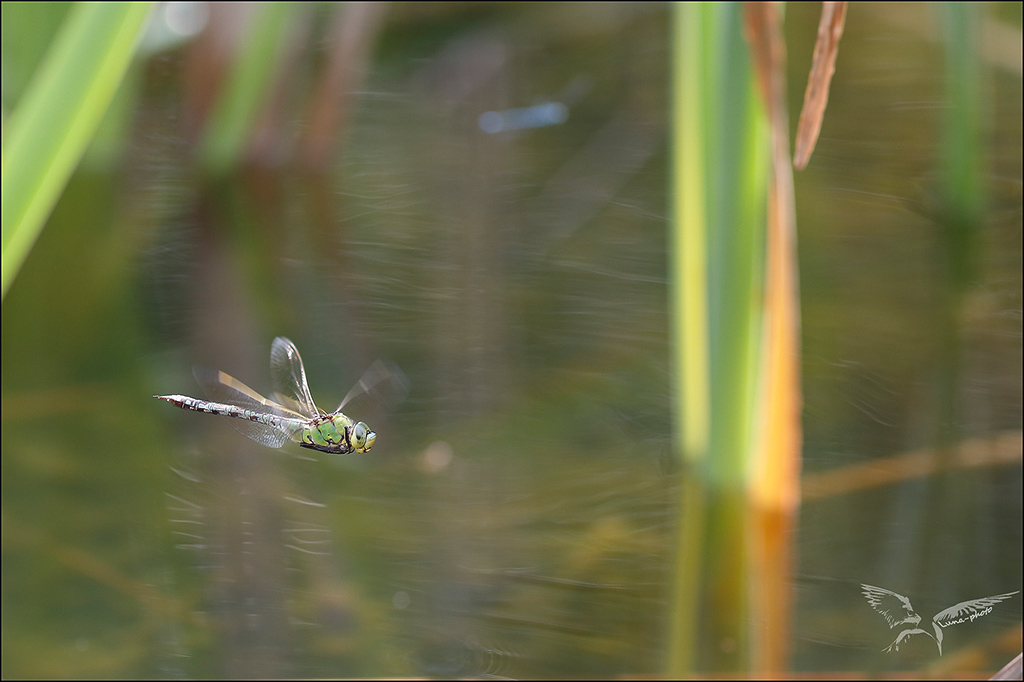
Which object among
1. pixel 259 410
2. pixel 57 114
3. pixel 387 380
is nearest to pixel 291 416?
pixel 259 410

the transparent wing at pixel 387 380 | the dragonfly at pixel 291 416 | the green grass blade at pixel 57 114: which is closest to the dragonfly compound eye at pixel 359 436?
the dragonfly at pixel 291 416

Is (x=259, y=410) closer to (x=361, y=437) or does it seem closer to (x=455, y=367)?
(x=361, y=437)

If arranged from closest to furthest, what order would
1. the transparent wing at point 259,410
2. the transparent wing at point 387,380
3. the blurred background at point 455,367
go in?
1. the transparent wing at point 259,410
2. the blurred background at point 455,367
3. the transparent wing at point 387,380

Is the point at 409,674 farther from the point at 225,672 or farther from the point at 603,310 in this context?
the point at 603,310

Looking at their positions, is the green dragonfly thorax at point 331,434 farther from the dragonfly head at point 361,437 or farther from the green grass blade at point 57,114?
the green grass blade at point 57,114

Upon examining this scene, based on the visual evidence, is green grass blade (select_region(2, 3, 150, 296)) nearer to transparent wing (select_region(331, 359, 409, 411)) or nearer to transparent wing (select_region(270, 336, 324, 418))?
transparent wing (select_region(270, 336, 324, 418))

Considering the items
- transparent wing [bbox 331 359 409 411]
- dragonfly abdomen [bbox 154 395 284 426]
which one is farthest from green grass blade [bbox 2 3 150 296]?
transparent wing [bbox 331 359 409 411]

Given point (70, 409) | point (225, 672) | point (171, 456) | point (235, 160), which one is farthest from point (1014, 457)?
point (235, 160)
